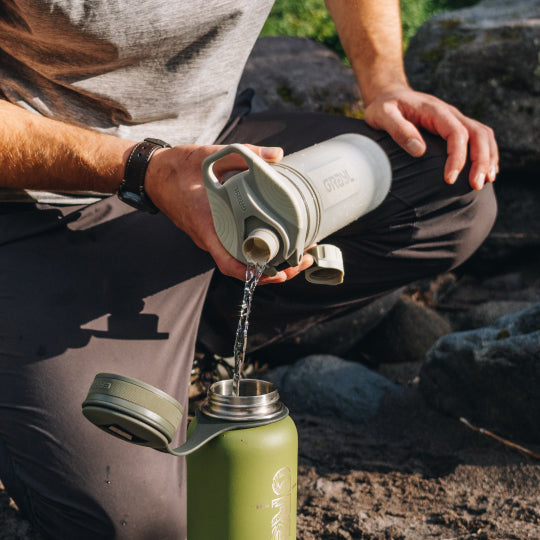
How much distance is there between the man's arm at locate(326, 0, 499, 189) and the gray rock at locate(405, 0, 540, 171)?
1.15m

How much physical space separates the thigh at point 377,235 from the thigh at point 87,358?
379 millimetres

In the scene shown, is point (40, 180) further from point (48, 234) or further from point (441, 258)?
point (441, 258)

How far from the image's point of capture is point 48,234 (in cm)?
217

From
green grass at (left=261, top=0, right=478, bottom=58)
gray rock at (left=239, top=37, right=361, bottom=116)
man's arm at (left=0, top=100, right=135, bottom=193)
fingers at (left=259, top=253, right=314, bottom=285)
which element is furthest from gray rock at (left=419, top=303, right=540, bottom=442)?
green grass at (left=261, top=0, right=478, bottom=58)

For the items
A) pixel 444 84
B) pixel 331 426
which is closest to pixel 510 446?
pixel 331 426

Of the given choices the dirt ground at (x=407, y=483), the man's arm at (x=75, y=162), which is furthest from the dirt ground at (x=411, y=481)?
the man's arm at (x=75, y=162)

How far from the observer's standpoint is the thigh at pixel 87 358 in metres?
1.92

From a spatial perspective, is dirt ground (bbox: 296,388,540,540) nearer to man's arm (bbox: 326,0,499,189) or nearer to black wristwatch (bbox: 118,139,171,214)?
man's arm (bbox: 326,0,499,189)

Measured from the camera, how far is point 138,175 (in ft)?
6.17

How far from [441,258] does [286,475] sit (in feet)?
4.01

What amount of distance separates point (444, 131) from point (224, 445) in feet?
4.58

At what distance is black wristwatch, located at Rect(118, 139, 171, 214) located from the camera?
74.0 inches

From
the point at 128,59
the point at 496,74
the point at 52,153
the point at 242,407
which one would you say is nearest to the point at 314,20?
the point at 496,74

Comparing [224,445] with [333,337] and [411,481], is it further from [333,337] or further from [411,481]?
[333,337]
